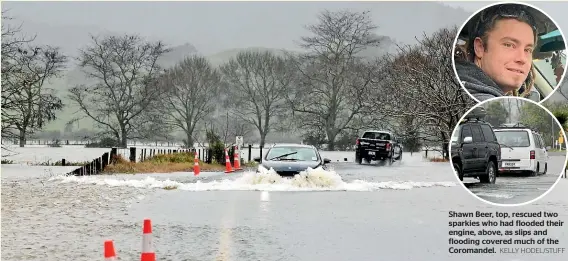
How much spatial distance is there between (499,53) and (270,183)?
9.11 m

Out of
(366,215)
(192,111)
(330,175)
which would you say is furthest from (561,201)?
(192,111)

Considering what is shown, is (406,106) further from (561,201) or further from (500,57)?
(500,57)

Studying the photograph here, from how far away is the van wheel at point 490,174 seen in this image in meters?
9.29

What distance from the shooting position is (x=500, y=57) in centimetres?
A: 870

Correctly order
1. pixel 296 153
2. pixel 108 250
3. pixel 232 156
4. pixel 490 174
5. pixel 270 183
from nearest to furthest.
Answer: pixel 108 250 < pixel 490 174 < pixel 270 183 < pixel 296 153 < pixel 232 156

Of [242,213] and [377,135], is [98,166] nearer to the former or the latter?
[377,135]

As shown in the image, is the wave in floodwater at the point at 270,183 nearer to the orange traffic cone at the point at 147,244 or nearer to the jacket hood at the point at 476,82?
the jacket hood at the point at 476,82

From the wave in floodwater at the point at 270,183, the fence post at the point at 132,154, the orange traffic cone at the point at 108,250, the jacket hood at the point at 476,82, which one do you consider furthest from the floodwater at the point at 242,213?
the orange traffic cone at the point at 108,250

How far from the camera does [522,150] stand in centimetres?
917

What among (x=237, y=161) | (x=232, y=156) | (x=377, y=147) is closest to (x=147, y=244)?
(x=237, y=161)

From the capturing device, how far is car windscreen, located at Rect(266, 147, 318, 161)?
1750 cm

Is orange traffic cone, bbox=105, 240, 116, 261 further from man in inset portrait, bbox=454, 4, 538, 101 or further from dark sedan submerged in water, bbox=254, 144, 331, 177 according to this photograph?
dark sedan submerged in water, bbox=254, 144, 331, 177

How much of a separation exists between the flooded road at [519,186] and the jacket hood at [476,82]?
3.18ft

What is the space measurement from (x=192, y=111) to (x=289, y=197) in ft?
15.7
